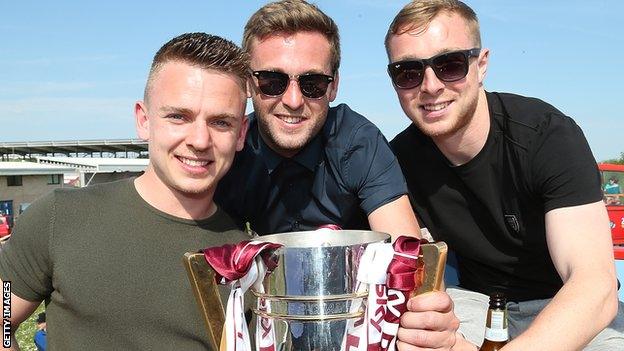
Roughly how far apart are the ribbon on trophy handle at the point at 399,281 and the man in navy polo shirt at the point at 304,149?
1.03 metres

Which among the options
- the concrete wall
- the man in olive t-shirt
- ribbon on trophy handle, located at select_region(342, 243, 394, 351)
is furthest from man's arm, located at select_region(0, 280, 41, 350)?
the concrete wall

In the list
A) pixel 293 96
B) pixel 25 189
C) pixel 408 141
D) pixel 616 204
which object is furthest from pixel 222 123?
pixel 25 189

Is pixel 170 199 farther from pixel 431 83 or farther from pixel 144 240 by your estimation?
pixel 431 83

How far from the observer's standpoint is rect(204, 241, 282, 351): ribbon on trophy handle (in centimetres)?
167

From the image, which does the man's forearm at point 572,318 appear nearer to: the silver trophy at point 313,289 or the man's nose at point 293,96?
the silver trophy at point 313,289

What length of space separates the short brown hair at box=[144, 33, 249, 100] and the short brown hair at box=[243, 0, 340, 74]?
655 mm

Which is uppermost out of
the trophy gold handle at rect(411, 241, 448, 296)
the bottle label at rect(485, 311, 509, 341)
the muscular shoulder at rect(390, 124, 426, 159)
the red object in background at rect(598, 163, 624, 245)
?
the muscular shoulder at rect(390, 124, 426, 159)

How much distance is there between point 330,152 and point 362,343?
1.43 metres

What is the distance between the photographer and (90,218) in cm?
229

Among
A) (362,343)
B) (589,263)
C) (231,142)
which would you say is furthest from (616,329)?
(231,142)

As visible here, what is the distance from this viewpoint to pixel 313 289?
5.63ft

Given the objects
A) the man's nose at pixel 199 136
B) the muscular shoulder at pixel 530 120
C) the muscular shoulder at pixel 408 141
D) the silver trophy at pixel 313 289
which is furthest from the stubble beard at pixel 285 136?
the silver trophy at pixel 313 289

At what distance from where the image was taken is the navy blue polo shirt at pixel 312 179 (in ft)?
9.79

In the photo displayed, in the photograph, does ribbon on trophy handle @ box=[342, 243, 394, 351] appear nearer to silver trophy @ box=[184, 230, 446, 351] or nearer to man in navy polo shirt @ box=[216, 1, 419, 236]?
silver trophy @ box=[184, 230, 446, 351]
